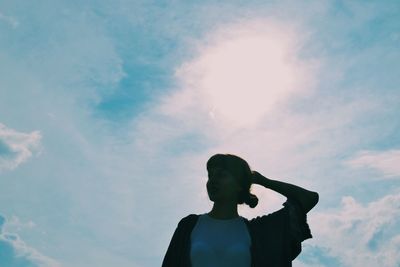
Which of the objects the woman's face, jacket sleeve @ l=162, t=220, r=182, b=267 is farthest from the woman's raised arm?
jacket sleeve @ l=162, t=220, r=182, b=267

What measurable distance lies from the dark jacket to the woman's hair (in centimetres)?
27

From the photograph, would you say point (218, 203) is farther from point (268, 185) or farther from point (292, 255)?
point (292, 255)

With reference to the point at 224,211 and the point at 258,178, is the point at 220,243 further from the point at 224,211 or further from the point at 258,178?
the point at 258,178

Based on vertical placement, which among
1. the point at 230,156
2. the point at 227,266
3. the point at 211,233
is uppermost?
the point at 230,156

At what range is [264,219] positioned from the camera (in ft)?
18.7

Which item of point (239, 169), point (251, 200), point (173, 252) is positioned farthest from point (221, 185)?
point (173, 252)

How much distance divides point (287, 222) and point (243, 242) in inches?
22.6

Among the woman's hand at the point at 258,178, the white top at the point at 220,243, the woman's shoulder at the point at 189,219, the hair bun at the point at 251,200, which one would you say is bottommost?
the white top at the point at 220,243

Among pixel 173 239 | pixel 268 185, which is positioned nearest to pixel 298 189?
pixel 268 185

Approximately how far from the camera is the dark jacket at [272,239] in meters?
5.40

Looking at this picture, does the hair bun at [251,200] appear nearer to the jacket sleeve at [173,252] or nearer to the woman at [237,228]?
the woman at [237,228]

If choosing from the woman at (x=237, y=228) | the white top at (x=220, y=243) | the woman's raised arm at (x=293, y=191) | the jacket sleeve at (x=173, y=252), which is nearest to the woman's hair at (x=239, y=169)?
the woman at (x=237, y=228)

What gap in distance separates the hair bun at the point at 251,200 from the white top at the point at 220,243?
0.73ft

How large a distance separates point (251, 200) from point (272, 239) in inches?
23.4
